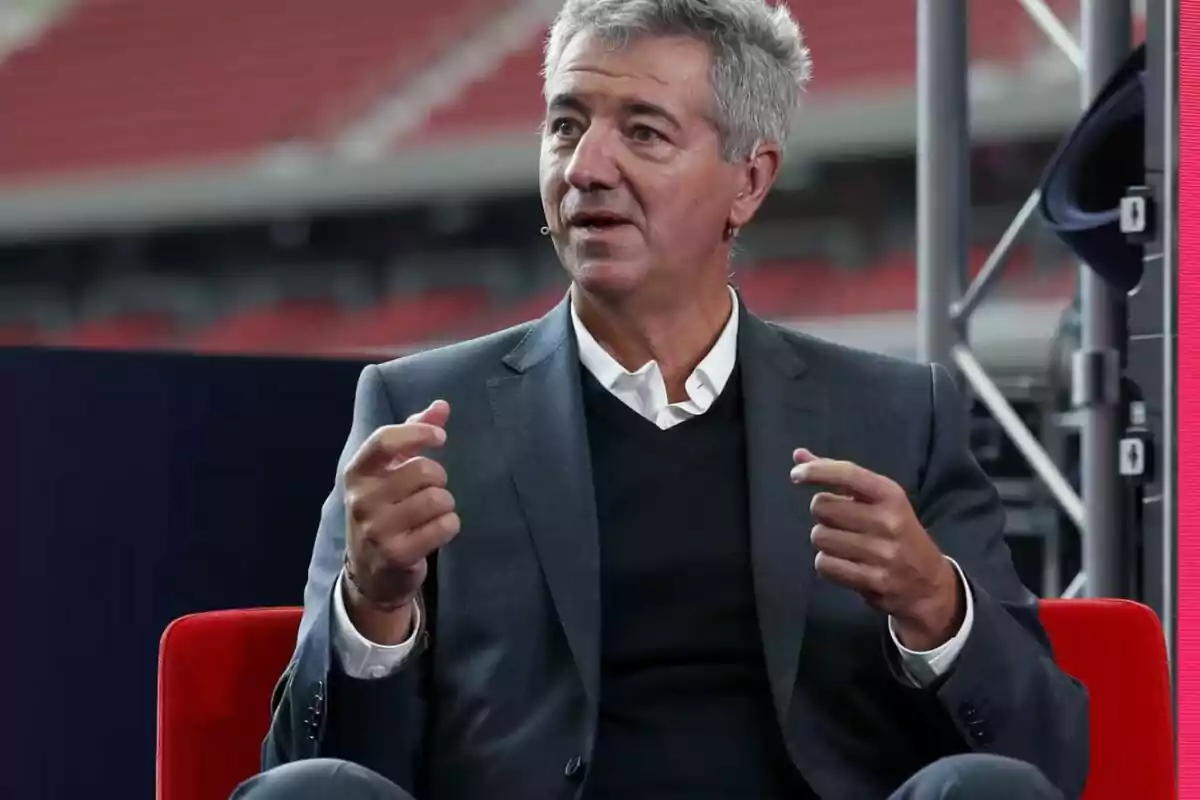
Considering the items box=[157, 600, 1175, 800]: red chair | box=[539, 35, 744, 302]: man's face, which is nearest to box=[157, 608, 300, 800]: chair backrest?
box=[157, 600, 1175, 800]: red chair

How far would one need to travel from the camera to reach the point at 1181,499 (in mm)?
1541

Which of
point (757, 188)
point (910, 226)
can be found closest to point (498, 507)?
point (757, 188)

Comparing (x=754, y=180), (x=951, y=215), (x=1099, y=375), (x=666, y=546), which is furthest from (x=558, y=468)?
(x=951, y=215)

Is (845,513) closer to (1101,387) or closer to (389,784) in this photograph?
(389,784)

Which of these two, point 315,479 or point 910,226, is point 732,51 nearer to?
point 315,479

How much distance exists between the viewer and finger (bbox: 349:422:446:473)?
2.93ft

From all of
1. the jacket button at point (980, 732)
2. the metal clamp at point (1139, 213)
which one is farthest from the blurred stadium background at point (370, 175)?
the jacket button at point (980, 732)

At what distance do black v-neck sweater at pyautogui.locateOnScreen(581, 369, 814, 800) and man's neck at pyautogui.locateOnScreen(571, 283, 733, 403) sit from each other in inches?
2.1

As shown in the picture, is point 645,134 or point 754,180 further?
point 754,180

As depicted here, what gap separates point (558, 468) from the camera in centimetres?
111

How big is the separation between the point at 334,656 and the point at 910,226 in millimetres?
6590

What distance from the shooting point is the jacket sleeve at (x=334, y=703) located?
99cm

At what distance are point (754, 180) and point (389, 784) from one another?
0.58 metres

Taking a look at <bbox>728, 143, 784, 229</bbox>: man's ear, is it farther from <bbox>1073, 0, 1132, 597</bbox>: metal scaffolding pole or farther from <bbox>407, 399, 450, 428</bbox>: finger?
<bbox>1073, 0, 1132, 597</bbox>: metal scaffolding pole
